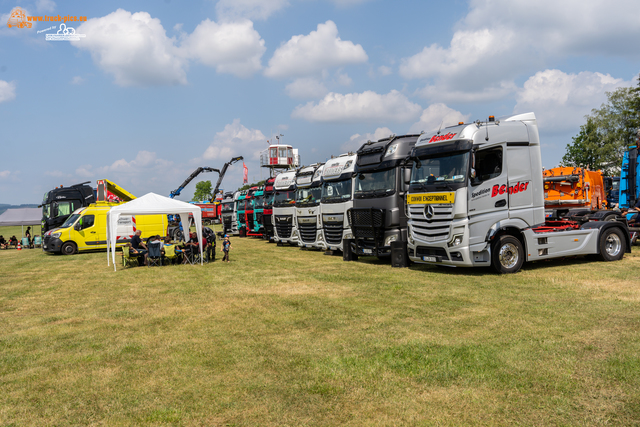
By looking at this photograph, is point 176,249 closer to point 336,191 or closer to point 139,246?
point 139,246

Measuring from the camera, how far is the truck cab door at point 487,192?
9984mm

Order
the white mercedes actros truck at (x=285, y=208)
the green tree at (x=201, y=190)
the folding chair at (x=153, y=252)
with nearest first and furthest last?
the folding chair at (x=153, y=252) < the white mercedes actros truck at (x=285, y=208) < the green tree at (x=201, y=190)

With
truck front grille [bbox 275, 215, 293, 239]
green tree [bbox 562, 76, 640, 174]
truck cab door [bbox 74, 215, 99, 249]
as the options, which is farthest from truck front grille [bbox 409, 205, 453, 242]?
green tree [bbox 562, 76, 640, 174]

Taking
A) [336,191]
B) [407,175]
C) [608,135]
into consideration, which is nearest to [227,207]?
[336,191]

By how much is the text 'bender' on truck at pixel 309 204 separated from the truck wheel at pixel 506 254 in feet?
25.1

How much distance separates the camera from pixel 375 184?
13.1 meters

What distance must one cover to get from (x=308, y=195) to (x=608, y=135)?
130 ft

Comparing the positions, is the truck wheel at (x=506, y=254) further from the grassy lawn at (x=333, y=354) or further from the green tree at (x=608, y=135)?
the green tree at (x=608, y=135)

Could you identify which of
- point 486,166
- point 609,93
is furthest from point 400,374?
point 609,93

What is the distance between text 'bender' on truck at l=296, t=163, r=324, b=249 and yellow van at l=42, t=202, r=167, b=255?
846cm

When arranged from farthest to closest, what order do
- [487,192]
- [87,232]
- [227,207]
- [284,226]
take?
[227,207] → [87,232] → [284,226] → [487,192]

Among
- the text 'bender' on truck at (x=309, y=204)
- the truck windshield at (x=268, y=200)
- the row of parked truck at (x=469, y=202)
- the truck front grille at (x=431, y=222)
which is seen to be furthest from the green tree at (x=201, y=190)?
the truck front grille at (x=431, y=222)

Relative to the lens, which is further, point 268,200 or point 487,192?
point 268,200

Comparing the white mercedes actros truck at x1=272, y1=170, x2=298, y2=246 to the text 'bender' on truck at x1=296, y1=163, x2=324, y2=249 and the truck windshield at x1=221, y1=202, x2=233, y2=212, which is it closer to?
the text 'bender' on truck at x1=296, y1=163, x2=324, y2=249
